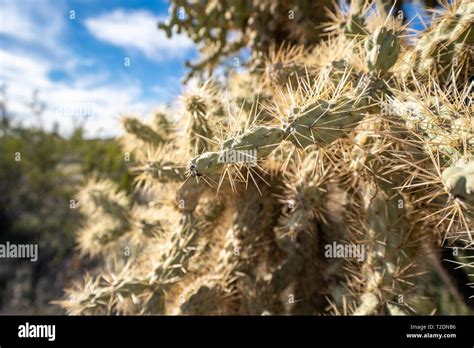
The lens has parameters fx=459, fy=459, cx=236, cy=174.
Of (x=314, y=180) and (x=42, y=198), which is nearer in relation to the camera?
(x=314, y=180)

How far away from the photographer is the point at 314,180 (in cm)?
191

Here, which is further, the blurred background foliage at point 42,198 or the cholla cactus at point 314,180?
the blurred background foliage at point 42,198

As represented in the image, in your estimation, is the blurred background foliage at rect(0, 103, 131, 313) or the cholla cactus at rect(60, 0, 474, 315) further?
the blurred background foliage at rect(0, 103, 131, 313)

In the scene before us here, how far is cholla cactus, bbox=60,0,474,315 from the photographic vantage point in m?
1.43

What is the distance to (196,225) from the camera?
82.0 inches

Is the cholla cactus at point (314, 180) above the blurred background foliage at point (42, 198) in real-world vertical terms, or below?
below

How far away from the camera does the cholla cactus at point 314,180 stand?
1426 mm

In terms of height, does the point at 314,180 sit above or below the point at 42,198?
below

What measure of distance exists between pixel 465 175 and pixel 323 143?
454mm

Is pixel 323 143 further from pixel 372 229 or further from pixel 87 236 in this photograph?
pixel 87 236
